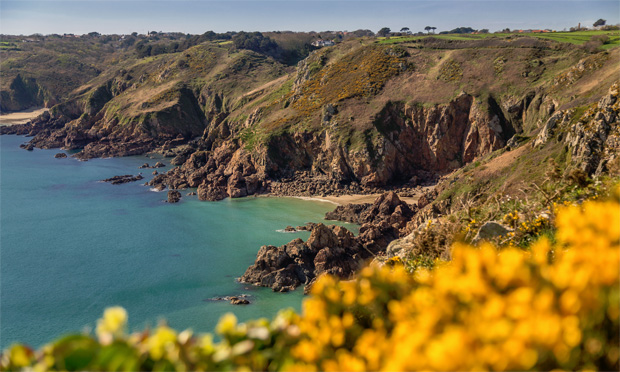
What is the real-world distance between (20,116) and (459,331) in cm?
16768

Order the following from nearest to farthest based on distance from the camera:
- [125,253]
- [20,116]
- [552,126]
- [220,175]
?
[552,126], [125,253], [220,175], [20,116]

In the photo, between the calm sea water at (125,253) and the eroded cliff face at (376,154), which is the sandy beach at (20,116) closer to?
the calm sea water at (125,253)

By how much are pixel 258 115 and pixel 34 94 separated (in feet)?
364

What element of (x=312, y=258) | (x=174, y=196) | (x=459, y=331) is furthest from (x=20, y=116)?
(x=459, y=331)

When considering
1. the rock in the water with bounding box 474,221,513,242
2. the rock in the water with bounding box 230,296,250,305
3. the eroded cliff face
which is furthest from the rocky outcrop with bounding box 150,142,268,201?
the rock in the water with bounding box 474,221,513,242

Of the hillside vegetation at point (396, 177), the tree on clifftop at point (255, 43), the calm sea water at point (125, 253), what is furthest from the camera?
the tree on clifftop at point (255, 43)

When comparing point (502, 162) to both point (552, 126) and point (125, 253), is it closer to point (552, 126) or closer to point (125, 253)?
point (552, 126)

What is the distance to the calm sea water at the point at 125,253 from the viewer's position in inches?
1224

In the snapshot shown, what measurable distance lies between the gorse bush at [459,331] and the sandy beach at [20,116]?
15472 cm

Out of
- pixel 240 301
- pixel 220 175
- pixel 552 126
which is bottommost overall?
pixel 240 301

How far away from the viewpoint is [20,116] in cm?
13712

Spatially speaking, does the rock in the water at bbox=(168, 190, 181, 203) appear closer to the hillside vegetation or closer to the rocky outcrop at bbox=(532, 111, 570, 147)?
the hillside vegetation

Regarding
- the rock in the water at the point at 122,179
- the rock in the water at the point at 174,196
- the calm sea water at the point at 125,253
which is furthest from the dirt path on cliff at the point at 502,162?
the rock in the water at the point at 122,179

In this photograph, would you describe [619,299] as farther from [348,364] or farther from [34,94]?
[34,94]
